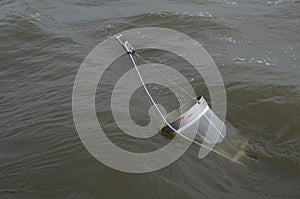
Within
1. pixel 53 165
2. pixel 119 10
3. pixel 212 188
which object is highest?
pixel 119 10

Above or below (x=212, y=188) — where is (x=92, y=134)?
above

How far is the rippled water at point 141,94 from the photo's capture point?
13.0ft

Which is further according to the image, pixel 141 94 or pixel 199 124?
pixel 141 94

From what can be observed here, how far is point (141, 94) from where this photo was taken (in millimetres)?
5801

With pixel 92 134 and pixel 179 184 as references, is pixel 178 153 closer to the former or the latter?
pixel 179 184

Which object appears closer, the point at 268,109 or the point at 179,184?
the point at 179,184

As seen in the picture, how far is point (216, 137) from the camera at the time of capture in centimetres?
439

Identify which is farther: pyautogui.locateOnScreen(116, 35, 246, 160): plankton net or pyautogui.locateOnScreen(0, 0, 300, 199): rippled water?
pyautogui.locateOnScreen(116, 35, 246, 160): plankton net

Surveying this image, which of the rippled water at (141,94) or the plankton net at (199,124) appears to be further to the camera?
the plankton net at (199,124)

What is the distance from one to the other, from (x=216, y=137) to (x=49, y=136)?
1.86 m

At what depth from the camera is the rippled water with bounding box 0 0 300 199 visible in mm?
3963

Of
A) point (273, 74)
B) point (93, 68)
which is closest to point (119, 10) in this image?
point (93, 68)

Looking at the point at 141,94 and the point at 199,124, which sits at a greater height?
the point at 199,124

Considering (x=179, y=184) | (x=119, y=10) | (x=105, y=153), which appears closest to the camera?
(x=179, y=184)
